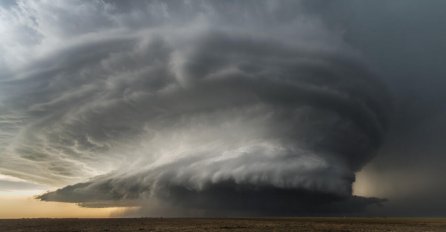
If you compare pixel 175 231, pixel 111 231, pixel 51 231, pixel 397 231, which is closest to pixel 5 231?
pixel 51 231

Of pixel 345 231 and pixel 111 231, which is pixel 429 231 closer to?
pixel 345 231

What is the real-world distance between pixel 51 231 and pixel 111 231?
16100 mm

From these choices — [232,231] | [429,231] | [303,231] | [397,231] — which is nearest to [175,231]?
[232,231]

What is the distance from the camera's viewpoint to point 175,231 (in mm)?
87875

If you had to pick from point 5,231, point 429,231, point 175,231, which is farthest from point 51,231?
point 429,231

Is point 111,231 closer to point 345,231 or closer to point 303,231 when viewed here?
point 303,231

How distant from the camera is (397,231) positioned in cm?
8944

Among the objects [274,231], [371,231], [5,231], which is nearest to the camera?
[274,231]

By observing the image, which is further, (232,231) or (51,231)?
(51,231)

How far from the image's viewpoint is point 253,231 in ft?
280

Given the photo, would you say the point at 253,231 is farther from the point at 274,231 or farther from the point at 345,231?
the point at 345,231

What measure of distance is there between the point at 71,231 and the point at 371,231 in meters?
66.9

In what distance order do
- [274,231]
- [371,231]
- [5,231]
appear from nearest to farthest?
[274,231], [371,231], [5,231]

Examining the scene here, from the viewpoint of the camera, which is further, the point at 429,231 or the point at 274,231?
the point at 429,231
